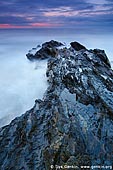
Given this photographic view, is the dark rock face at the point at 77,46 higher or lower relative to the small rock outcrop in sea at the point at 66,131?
higher

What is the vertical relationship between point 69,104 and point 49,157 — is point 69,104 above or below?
above

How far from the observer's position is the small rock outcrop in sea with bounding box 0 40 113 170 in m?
6.43

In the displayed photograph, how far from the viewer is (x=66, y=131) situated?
721 cm

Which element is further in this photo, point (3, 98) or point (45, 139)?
point (3, 98)

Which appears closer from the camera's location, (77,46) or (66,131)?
(66,131)

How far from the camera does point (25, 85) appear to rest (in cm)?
1559

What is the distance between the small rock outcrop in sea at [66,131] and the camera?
21.1 feet

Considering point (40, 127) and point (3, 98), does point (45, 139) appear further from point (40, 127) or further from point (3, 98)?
point (3, 98)

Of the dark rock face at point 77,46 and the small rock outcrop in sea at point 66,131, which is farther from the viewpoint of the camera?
the dark rock face at point 77,46

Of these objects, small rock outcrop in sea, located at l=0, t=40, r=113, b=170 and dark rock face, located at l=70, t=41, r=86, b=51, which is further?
dark rock face, located at l=70, t=41, r=86, b=51

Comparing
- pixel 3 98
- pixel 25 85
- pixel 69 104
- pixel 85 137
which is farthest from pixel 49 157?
pixel 25 85

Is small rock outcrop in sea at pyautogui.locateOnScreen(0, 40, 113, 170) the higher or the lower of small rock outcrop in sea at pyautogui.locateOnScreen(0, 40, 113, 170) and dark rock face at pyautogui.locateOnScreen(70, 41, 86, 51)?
the lower

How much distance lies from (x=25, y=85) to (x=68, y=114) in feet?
26.4

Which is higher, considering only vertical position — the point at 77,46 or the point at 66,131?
the point at 77,46
